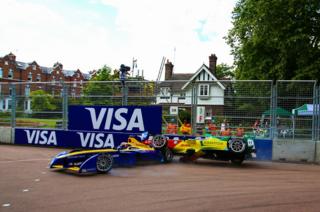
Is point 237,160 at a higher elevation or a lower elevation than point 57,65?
lower

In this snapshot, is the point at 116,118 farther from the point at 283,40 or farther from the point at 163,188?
the point at 283,40

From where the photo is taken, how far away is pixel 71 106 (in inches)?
668

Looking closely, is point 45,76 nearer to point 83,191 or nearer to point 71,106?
point 71,106

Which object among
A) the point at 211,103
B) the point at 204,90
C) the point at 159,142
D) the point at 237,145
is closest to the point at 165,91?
the point at 204,90

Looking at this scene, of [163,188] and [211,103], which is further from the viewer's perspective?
[211,103]

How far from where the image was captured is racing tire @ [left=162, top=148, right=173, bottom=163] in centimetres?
1291

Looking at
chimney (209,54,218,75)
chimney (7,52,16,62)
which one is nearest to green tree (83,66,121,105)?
chimney (209,54,218,75)

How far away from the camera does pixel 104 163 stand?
10.5m

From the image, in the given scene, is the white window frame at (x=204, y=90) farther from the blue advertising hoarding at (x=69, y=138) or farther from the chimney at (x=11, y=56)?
the chimney at (x=11, y=56)

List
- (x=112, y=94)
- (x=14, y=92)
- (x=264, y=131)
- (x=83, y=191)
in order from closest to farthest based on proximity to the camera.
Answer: (x=83, y=191), (x=264, y=131), (x=112, y=94), (x=14, y=92)

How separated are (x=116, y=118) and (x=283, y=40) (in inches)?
727

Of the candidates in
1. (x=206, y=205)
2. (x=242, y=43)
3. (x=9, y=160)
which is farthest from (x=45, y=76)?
(x=206, y=205)

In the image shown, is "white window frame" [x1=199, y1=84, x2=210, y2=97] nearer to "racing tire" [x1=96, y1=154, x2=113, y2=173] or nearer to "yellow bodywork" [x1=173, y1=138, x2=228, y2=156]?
"yellow bodywork" [x1=173, y1=138, x2=228, y2=156]

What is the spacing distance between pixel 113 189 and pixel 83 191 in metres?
0.60
